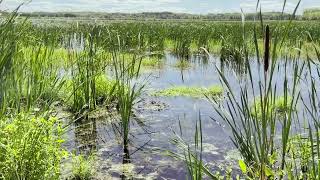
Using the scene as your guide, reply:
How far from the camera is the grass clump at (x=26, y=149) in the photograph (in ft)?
12.6

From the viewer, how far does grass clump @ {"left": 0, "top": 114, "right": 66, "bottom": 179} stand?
3.86m

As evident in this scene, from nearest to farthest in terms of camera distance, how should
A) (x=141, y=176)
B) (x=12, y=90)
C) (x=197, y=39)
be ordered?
1. (x=12, y=90)
2. (x=141, y=176)
3. (x=197, y=39)

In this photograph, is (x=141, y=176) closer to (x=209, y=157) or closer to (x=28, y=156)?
(x=209, y=157)

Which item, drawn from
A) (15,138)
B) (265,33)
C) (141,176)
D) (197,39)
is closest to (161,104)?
(141,176)

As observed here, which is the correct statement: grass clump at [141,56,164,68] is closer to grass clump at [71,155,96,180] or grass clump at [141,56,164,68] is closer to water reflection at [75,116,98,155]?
water reflection at [75,116,98,155]

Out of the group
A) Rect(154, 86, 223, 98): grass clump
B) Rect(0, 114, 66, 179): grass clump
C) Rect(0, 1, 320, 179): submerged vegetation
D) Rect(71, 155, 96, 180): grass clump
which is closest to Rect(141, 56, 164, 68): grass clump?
Rect(0, 1, 320, 179): submerged vegetation

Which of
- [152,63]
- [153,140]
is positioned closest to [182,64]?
[152,63]

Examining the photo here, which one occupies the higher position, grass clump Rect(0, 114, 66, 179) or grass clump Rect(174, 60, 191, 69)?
grass clump Rect(0, 114, 66, 179)

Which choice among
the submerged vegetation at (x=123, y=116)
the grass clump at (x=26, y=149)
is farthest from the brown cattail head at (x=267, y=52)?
the grass clump at (x=26, y=149)

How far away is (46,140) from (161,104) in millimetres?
6458

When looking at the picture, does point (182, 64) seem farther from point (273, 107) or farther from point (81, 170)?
point (273, 107)

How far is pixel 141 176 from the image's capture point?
588cm

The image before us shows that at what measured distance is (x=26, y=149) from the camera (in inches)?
154

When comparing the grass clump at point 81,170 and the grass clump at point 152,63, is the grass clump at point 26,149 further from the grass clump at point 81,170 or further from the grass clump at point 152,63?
the grass clump at point 152,63
